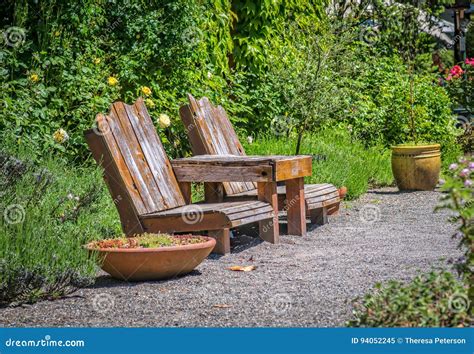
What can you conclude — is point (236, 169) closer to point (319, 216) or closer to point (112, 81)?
point (319, 216)

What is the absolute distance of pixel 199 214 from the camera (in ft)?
20.3

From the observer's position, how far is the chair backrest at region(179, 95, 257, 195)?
7.49 metres

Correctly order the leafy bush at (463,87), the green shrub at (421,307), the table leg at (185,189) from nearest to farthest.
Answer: the green shrub at (421,307)
the table leg at (185,189)
the leafy bush at (463,87)

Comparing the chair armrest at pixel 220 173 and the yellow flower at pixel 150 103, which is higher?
the yellow flower at pixel 150 103

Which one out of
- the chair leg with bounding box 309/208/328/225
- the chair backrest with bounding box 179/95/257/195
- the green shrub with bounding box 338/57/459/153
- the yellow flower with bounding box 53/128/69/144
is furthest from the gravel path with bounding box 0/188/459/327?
the green shrub with bounding box 338/57/459/153

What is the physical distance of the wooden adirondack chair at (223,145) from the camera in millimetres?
7449

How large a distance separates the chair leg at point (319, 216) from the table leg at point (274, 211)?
1099mm

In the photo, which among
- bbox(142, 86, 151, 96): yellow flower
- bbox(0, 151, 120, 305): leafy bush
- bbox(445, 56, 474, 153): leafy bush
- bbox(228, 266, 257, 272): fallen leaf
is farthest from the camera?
bbox(445, 56, 474, 153): leafy bush

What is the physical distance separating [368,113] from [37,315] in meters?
8.58

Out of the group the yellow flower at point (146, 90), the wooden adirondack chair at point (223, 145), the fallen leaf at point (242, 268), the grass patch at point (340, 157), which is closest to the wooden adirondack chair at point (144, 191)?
the fallen leaf at point (242, 268)

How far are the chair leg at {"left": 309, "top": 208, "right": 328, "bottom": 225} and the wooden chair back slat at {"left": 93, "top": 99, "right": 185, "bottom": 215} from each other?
5.25ft

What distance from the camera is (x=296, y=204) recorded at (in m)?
7.21

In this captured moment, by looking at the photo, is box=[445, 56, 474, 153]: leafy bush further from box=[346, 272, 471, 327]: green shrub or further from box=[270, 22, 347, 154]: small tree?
box=[346, 272, 471, 327]: green shrub

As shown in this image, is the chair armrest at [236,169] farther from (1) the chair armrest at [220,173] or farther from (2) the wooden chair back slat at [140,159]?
(2) the wooden chair back slat at [140,159]
